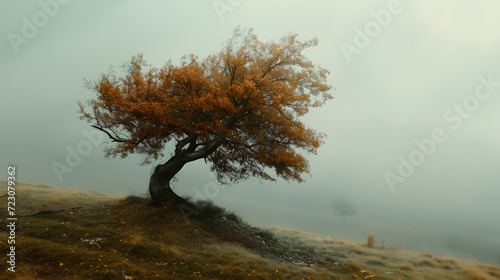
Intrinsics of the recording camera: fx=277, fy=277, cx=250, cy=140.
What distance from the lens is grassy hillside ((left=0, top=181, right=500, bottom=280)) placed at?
8.53 metres

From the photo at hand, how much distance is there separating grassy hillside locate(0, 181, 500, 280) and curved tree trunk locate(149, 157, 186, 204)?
2.54ft

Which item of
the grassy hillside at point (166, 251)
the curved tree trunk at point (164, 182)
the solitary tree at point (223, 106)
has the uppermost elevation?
the solitary tree at point (223, 106)

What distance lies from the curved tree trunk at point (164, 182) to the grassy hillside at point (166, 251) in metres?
0.77

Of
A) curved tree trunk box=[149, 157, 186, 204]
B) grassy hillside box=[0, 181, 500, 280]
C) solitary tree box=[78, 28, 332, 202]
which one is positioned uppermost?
solitary tree box=[78, 28, 332, 202]

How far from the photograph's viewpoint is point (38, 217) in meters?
13.2

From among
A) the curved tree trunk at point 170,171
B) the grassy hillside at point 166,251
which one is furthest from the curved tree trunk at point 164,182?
the grassy hillside at point 166,251

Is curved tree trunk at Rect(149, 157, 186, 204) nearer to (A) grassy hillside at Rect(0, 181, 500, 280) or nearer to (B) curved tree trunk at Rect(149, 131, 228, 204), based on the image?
(B) curved tree trunk at Rect(149, 131, 228, 204)

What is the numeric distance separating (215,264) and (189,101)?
8205 mm

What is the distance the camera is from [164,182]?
16594 millimetres

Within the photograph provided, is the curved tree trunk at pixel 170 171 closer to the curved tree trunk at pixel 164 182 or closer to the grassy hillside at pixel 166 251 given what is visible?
the curved tree trunk at pixel 164 182

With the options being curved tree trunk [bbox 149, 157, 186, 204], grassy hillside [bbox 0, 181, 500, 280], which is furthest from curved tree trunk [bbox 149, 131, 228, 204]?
grassy hillside [bbox 0, 181, 500, 280]

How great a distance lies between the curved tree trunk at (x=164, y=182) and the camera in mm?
16156

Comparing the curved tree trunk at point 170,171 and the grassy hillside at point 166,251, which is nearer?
the grassy hillside at point 166,251

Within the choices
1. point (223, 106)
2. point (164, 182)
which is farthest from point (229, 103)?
point (164, 182)
